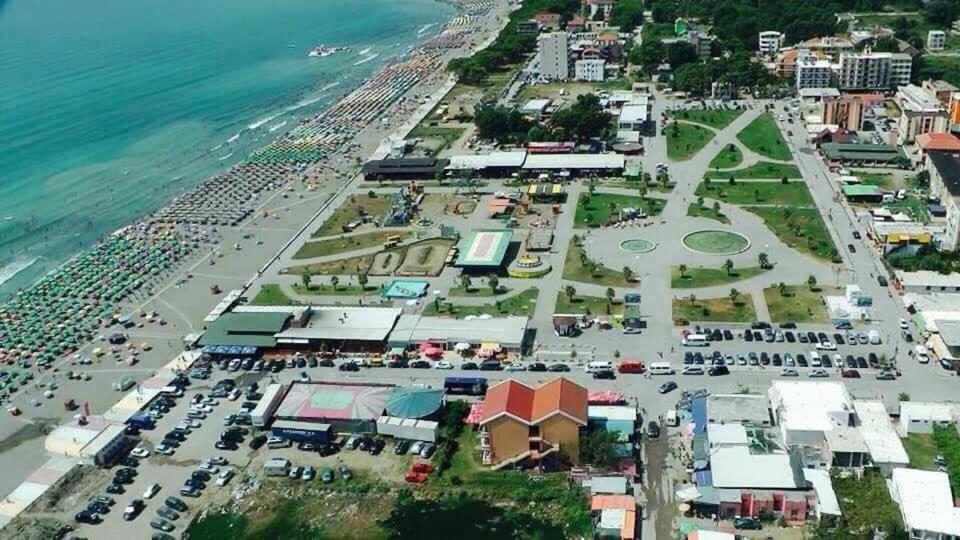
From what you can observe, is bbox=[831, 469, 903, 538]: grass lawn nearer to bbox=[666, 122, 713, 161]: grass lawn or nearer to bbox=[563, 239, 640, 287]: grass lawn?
bbox=[563, 239, 640, 287]: grass lawn

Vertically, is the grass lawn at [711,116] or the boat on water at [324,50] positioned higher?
the boat on water at [324,50]

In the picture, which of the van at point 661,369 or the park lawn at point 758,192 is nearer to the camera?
the van at point 661,369

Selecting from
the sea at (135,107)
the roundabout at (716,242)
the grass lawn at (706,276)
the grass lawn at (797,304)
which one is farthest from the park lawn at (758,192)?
the sea at (135,107)

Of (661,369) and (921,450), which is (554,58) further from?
(921,450)

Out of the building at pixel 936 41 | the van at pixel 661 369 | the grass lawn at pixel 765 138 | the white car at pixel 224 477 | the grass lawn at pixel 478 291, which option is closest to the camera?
the white car at pixel 224 477

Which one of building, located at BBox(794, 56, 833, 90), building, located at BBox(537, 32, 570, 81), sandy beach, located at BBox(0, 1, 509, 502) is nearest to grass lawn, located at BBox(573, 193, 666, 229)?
sandy beach, located at BBox(0, 1, 509, 502)

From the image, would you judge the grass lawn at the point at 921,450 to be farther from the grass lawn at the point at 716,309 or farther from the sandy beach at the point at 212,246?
the sandy beach at the point at 212,246

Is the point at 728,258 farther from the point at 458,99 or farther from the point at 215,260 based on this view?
the point at 458,99
